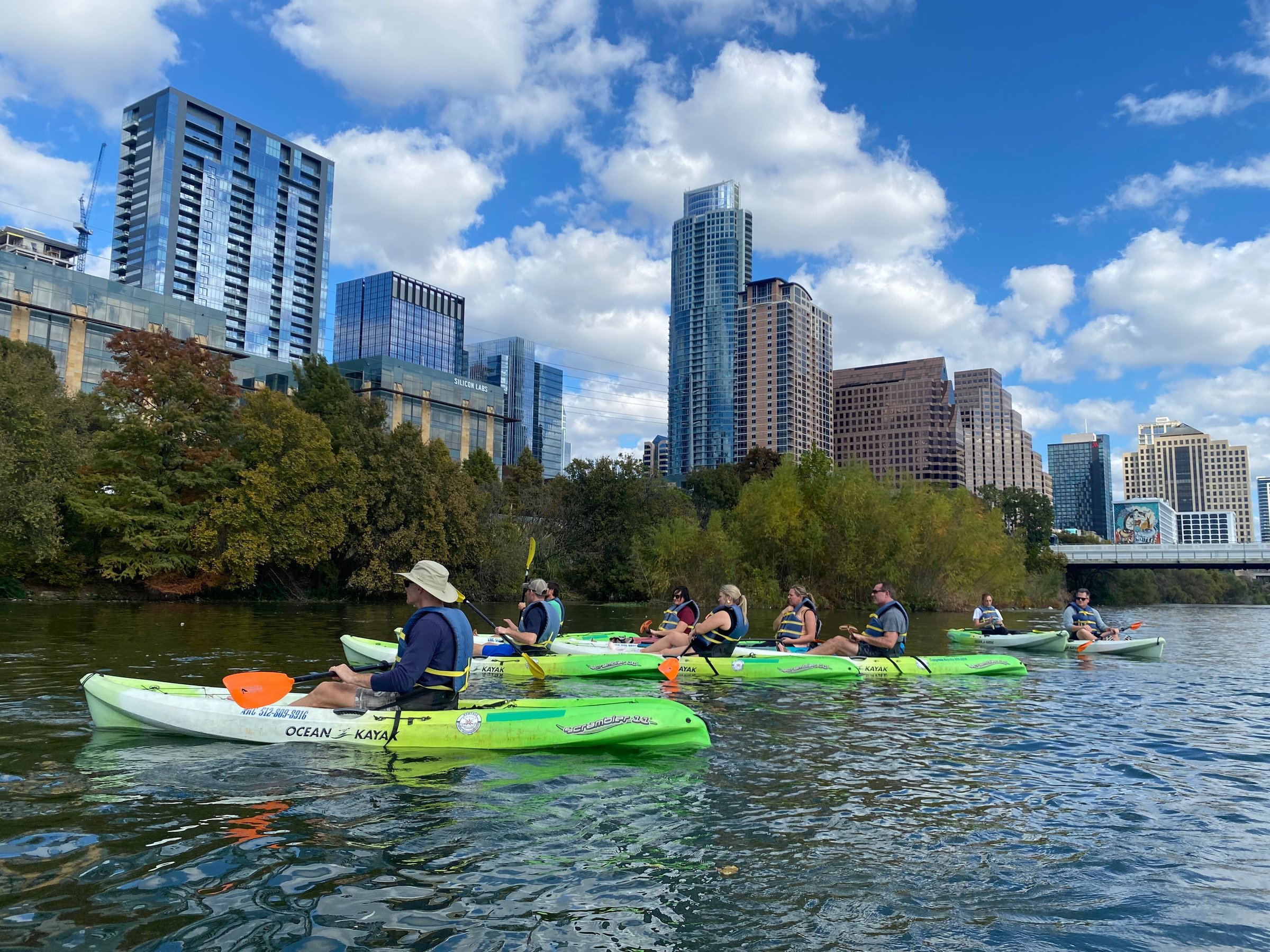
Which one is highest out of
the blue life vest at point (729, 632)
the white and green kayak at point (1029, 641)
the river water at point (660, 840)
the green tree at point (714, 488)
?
the green tree at point (714, 488)

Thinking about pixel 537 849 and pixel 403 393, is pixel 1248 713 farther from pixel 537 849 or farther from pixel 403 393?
pixel 403 393

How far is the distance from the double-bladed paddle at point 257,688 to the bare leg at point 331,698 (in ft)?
0.54

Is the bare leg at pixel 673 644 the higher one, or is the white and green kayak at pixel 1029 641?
the bare leg at pixel 673 644

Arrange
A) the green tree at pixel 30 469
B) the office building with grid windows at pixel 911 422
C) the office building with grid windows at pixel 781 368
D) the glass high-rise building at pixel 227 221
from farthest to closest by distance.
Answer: the office building with grid windows at pixel 781 368
the office building with grid windows at pixel 911 422
the glass high-rise building at pixel 227 221
the green tree at pixel 30 469

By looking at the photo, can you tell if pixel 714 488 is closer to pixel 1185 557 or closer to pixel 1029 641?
pixel 1185 557

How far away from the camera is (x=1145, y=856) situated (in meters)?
5.56

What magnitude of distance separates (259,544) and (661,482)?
23770 mm

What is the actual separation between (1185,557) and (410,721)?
240 ft

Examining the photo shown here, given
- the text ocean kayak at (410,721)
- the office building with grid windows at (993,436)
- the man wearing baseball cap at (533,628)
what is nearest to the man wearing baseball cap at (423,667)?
the text ocean kayak at (410,721)

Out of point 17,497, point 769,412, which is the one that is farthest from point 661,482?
point 769,412

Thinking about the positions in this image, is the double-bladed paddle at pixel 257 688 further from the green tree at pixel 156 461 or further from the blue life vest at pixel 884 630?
the green tree at pixel 156 461

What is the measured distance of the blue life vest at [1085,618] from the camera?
71.7 ft

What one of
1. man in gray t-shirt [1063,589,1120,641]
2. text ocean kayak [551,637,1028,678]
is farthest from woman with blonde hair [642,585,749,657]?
man in gray t-shirt [1063,589,1120,641]

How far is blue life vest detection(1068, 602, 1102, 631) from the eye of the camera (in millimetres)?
21859
